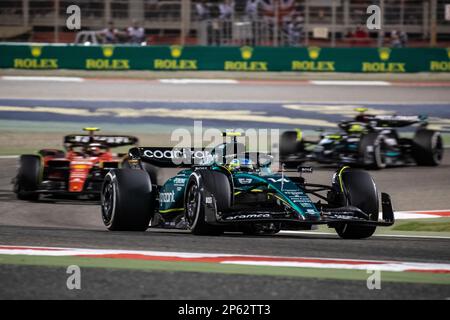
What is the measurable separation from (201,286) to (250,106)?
24971 mm

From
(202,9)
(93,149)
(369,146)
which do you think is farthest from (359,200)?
(202,9)

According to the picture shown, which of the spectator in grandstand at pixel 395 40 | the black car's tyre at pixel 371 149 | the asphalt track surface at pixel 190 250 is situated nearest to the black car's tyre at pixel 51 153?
the asphalt track surface at pixel 190 250

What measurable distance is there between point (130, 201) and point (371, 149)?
9.53 meters

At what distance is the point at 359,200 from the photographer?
11.1 metres

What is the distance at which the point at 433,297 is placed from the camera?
6629 millimetres

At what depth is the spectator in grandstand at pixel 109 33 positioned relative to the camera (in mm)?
40656

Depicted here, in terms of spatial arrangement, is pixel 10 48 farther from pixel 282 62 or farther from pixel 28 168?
pixel 28 168

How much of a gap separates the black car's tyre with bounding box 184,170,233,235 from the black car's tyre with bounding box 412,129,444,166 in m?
11.2

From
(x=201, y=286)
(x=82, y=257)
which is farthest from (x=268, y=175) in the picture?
(x=201, y=286)

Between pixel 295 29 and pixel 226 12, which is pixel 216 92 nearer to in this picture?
pixel 226 12

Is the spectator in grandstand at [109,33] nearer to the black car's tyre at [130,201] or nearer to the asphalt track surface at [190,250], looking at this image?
the asphalt track surface at [190,250]

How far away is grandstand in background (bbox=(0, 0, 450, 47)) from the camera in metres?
40.3

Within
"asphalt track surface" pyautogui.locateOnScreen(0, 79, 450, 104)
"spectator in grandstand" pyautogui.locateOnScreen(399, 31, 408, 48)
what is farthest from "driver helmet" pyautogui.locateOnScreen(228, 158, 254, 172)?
"spectator in grandstand" pyautogui.locateOnScreen(399, 31, 408, 48)

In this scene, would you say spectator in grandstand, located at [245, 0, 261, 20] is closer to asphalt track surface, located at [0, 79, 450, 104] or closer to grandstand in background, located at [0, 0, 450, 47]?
→ grandstand in background, located at [0, 0, 450, 47]
